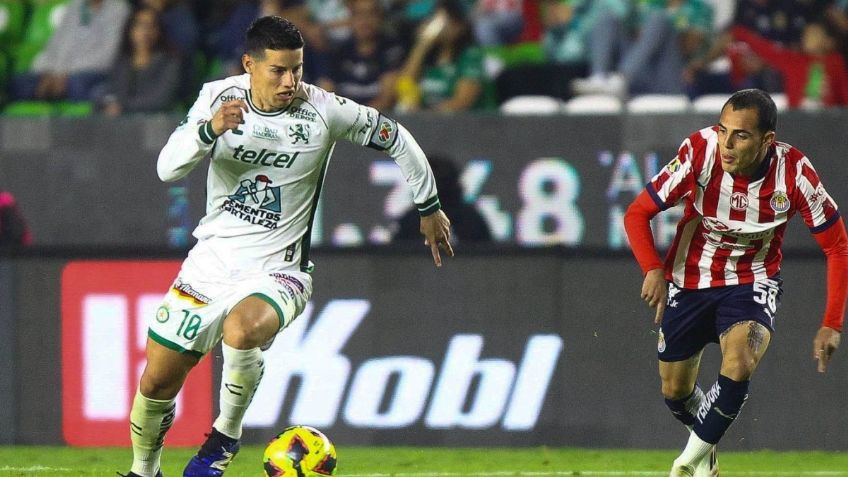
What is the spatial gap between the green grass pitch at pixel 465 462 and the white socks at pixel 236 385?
1474 mm

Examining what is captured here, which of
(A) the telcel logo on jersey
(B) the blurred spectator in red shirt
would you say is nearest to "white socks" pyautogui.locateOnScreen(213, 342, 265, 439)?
(A) the telcel logo on jersey

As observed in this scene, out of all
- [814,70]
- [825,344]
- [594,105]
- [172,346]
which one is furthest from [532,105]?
[172,346]

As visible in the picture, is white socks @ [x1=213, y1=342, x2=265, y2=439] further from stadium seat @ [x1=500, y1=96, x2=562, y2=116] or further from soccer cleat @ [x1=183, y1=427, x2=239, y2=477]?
stadium seat @ [x1=500, y1=96, x2=562, y2=116]

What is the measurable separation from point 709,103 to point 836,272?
4.39 metres

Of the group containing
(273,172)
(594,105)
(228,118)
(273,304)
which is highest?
(228,118)

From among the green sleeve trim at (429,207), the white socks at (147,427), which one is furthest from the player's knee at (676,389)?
the white socks at (147,427)

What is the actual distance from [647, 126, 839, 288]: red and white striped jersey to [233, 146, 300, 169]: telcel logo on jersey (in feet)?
5.26

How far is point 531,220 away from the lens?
1092 cm

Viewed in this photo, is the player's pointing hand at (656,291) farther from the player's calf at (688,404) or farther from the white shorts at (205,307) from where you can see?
the white shorts at (205,307)

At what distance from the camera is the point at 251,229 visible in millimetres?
6664

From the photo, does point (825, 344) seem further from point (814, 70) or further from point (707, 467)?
point (814, 70)

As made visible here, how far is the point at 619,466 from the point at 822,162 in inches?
127

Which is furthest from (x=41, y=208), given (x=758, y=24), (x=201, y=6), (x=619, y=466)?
(x=758, y=24)

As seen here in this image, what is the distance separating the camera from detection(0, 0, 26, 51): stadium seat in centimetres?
1285
